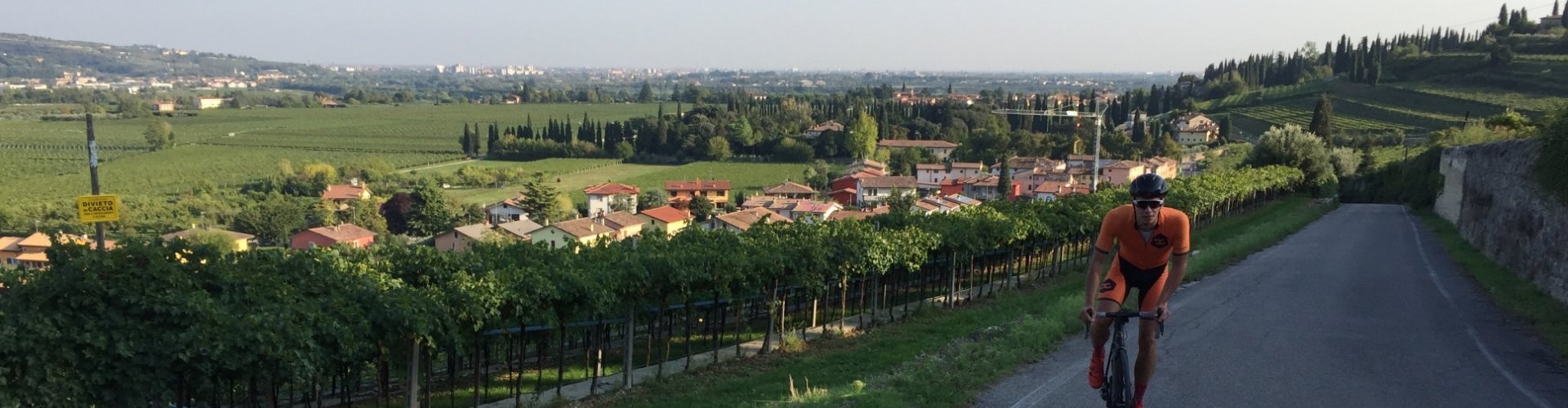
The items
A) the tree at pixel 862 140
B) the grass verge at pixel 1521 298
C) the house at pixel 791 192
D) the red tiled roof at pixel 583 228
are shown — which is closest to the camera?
the grass verge at pixel 1521 298

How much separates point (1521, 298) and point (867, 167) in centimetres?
8242

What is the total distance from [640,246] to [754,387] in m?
3.34

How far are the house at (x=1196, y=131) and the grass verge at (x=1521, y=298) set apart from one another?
270 ft

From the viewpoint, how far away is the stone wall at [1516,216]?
14617 millimetres

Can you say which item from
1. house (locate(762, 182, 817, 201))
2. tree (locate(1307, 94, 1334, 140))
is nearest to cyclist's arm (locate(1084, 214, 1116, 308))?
house (locate(762, 182, 817, 201))

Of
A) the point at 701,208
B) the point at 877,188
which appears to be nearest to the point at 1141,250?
the point at 701,208

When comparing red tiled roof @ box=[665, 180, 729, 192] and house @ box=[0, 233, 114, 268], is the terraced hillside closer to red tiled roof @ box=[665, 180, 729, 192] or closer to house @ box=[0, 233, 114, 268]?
red tiled roof @ box=[665, 180, 729, 192]

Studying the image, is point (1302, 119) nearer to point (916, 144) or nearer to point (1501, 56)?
point (1501, 56)

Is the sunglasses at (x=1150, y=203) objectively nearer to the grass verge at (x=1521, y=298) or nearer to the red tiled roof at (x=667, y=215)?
the grass verge at (x=1521, y=298)

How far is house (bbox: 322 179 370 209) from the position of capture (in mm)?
76125

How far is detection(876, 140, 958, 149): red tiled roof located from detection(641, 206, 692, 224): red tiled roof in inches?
2201

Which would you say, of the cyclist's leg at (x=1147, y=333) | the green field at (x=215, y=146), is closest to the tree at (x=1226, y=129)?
the green field at (x=215, y=146)

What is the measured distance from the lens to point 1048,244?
24.7 meters

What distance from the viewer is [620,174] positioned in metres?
102
